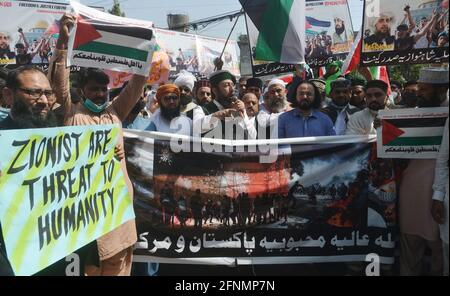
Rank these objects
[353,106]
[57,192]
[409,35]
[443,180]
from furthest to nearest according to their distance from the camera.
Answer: [353,106], [409,35], [443,180], [57,192]

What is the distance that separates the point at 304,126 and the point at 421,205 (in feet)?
3.99

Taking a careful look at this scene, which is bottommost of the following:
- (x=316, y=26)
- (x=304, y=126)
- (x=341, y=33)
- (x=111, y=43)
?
(x=304, y=126)

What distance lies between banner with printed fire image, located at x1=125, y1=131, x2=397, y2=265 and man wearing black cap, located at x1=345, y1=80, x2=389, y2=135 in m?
0.37

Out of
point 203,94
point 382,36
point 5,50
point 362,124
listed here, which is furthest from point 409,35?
point 5,50

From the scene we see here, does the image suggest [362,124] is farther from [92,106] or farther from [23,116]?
[23,116]

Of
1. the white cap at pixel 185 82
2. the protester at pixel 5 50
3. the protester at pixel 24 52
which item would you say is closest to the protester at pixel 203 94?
the white cap at pixel 185 82

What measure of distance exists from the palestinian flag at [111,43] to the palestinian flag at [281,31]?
1575 mm

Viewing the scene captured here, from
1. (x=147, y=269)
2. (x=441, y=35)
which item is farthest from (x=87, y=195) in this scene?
(x=441, y=35)

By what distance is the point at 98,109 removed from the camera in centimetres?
382

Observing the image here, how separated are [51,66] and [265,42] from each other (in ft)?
7.70

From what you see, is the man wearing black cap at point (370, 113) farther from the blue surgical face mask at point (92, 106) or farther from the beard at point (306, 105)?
the blue surgical face mask at point (92, 106)

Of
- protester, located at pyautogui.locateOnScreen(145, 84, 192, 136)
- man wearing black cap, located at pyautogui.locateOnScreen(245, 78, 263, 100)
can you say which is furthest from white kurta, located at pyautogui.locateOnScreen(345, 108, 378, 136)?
man wearing black cap, located at pyautogui.locateOnScreen(245, 78, 263, 100)

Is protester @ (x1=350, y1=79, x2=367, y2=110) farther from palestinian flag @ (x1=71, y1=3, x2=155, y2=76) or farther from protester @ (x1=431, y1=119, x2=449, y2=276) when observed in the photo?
palestinian flag @ (x1=71, y1=3, x2=155, y2=76)

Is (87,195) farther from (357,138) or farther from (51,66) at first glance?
(357,138)
